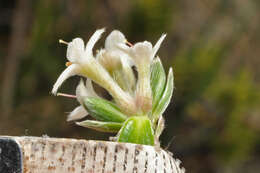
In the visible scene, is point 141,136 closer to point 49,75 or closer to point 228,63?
point 49,75

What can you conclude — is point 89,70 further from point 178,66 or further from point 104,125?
point 178,66

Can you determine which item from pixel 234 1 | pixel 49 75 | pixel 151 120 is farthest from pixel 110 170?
pixel 234 1

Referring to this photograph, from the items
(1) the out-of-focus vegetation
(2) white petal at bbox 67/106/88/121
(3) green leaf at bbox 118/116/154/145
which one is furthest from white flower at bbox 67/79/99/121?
(1) the out-of-focus vegetation

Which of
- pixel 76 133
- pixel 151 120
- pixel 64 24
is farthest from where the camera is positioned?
pixel 76 133

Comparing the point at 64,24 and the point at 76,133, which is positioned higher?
the point at 64,24

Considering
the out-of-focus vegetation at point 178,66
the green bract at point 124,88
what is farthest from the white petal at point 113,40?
the out-of-focus vegetation at point 178,66

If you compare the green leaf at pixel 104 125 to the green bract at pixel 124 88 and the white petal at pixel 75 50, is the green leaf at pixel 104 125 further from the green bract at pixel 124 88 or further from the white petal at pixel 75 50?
the white petal at pixel 75 50

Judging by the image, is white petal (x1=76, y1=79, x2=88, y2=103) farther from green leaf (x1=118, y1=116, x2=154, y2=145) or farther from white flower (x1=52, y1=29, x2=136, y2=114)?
green leaf (x1=118, y1=116, x2=154, y2=145)

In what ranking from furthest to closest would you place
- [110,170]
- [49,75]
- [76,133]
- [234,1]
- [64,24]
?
1. [234,1]
2. [76,133]
3. [64,24]
4. [49,75]
5. [110,170]
